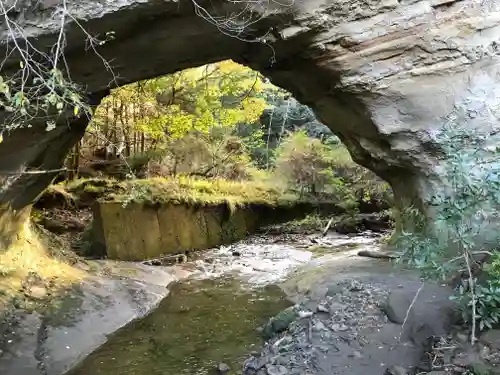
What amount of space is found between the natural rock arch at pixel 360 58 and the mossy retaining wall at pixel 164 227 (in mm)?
3404

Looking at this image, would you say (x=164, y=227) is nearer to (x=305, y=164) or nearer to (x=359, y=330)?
(x=305, y=164)

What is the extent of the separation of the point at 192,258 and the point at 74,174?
370cm

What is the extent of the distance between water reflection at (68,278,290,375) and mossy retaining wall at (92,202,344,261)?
2.19m

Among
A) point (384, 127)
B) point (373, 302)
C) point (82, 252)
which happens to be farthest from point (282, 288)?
point (82, 252)

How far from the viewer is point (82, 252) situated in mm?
11328

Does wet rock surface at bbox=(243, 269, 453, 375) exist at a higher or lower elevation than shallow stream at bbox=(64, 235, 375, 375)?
higher

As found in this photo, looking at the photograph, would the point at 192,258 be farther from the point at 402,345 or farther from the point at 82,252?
the point at 402,345

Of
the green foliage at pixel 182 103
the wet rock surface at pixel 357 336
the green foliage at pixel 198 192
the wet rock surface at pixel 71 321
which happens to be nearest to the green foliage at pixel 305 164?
the green foliage at pixel 198 192

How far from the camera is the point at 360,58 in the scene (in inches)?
277

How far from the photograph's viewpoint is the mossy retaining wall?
11.3 m

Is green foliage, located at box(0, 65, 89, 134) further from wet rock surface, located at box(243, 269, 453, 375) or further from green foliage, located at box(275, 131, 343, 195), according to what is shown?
green foliage, located at box(275, 131, 343, 195)

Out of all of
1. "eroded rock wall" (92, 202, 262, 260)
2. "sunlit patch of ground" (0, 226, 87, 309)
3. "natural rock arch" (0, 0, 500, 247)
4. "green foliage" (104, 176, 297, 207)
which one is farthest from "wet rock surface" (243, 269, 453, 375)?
"green foliage" (104, 176, 297, 207)

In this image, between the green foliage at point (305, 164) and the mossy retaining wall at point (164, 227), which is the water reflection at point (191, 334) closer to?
the mossy retaining wall at point (164, 227)

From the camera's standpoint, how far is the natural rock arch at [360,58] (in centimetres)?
651
